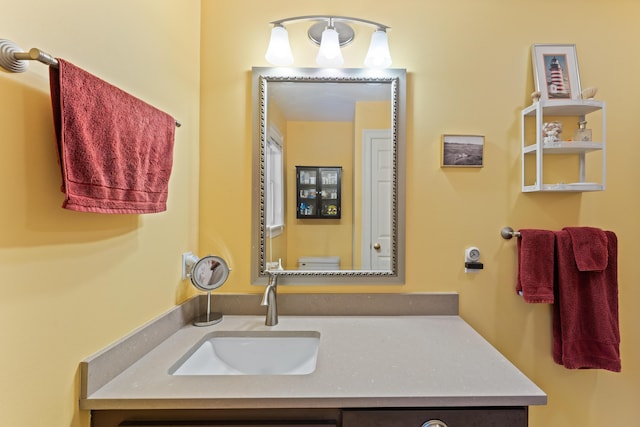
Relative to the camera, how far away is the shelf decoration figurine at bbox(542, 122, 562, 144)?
1261 mm

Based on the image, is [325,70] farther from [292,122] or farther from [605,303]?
[605,303]

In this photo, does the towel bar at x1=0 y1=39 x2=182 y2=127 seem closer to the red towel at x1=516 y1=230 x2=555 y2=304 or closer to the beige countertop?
the beige countertop

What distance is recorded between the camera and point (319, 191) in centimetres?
136

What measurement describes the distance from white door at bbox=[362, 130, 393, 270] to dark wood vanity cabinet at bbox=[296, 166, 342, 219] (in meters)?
0.12

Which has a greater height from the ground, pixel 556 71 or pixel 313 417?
pixel 556 71

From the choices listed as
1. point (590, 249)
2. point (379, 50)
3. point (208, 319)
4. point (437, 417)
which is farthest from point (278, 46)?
point (590, 249)

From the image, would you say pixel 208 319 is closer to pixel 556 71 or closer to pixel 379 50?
pixel 379 50

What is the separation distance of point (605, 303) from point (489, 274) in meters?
0.43

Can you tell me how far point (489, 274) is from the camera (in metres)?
1.37

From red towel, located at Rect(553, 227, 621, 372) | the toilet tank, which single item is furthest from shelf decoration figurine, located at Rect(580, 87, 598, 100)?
the toilet tank

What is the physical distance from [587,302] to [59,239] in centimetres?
182

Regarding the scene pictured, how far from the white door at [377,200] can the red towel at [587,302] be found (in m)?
0.71

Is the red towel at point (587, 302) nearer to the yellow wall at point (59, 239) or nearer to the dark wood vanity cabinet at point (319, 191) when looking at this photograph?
the dark wood vanity cabinet at point (319, 191)

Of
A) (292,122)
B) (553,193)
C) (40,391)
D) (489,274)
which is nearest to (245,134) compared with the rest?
(292,122)
